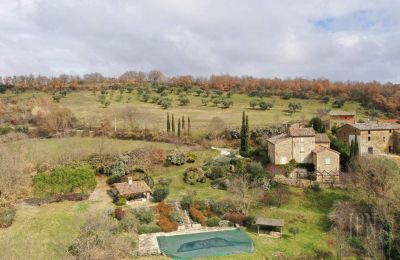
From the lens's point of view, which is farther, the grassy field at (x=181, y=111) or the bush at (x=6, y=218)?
the grassy field at (x=181, y=111)

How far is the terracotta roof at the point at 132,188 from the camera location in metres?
40.0

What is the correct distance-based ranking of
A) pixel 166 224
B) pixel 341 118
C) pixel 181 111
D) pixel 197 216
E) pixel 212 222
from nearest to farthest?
pixel 166 224 < pixel 212 222 < pixel 197 216 < pixel 341 118 < pixel 181 111

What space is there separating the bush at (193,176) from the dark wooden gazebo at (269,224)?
12.7 meters

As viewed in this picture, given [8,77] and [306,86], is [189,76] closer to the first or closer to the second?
[306,86]

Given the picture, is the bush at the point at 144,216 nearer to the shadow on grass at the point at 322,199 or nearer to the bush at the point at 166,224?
the bush at the point at 166,224

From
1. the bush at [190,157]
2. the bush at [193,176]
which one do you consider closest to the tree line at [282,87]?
the bush at [190,157]

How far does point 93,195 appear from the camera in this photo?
42.6 m

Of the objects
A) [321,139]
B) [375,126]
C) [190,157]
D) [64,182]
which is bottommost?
[64,182]

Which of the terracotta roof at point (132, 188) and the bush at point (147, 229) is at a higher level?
the terracotta roof at point (132, 188)

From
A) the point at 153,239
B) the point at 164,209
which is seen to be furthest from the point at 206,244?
the point at 164,209

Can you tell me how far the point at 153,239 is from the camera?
32781 mm

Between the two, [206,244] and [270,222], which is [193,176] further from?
[206,244]

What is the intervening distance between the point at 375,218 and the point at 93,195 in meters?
28.7

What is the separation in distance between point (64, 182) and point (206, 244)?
1781 centimetres
